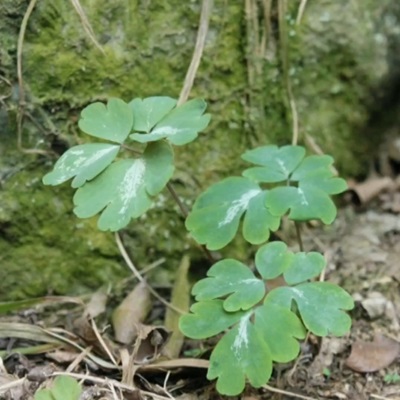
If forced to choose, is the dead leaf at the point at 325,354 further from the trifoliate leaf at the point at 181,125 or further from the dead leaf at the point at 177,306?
the trifoliate leaf at the point at 181,125

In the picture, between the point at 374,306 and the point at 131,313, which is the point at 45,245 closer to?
the point at 131,313

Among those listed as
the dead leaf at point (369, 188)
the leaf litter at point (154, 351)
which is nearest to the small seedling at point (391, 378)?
the leaf litter at point (154, 351)

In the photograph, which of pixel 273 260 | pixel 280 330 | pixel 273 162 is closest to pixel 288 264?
pixel 273 260

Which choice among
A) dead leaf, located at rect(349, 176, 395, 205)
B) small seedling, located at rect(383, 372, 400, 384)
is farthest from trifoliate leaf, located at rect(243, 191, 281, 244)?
dead leaf, located at rect(349, 176, 395, 205)

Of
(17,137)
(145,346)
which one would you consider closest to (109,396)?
(145,346)

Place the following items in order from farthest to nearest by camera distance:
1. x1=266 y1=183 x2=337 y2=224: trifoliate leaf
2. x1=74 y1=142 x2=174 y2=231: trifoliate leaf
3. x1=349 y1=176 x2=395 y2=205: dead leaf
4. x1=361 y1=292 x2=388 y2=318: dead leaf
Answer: x1=349 y1=176 x2=395 y2=205: dead leaf
x1=361 y1=292 x2=388 y2=318: dead leaf
x1=266 y1=183 x2=337 y2=224: trifoliate leaf
x1=74 y1=142 x2=174 y2=231: trifoliate leaf

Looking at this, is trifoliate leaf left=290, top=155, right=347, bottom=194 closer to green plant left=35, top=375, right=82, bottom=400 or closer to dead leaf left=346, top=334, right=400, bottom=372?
dead leaf left=346, top=334, right=400, bottom=372
